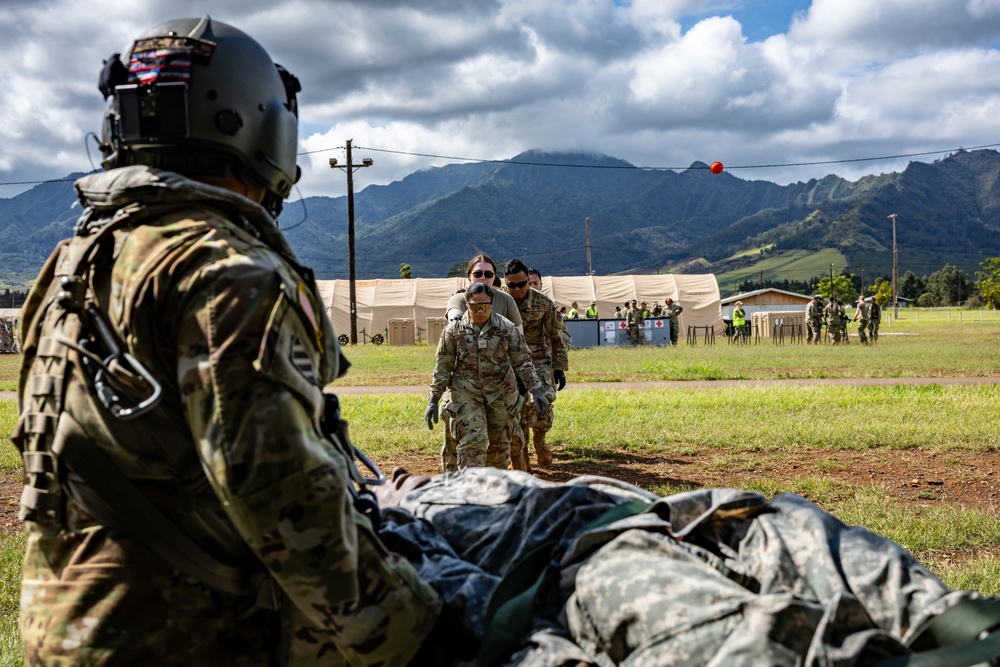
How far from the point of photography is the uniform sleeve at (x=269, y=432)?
1.88 metres

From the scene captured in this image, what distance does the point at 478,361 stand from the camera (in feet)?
25.8

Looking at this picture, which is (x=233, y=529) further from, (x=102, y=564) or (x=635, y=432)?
(x=635, y=432)

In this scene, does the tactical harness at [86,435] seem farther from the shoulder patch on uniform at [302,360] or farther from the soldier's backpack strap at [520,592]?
the soldier's backpack strap at [520,592]

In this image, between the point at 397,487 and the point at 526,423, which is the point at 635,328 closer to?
the point at 526,423

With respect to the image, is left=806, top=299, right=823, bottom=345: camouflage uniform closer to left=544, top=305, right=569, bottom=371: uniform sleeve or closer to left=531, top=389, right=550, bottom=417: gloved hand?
left=544, top=305, right=569, bottom=371: uniform sleeve

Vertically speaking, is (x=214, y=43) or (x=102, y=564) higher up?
(x=214, y=43)

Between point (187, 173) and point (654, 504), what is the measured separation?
1.54 metres

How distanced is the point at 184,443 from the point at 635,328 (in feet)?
105

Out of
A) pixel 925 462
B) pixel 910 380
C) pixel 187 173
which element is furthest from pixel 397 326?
pixel 187 173

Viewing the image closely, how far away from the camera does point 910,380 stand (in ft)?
54.8

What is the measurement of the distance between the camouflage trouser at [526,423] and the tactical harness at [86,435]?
5.82m

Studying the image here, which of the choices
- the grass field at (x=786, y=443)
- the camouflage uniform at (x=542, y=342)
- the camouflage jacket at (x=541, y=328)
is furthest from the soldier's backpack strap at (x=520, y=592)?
the camouflage jacket at (x=541, y=328)

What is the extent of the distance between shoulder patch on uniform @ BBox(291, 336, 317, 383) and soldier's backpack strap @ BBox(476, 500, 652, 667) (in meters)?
0.74

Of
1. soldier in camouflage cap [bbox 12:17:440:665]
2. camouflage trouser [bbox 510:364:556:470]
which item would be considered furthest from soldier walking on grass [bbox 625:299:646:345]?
soldier in camouflage cap [bbox 12:17:440:665]
